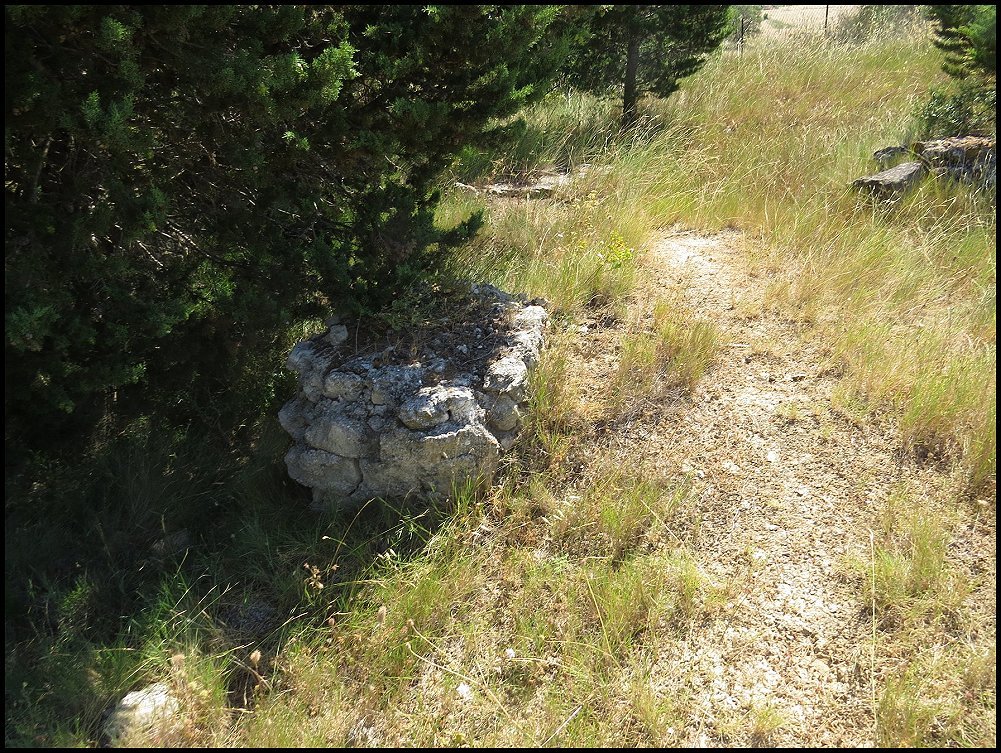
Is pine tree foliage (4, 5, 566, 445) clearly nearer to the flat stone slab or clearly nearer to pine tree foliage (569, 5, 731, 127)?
the flat stone slab

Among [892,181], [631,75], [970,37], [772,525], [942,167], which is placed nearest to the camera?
[772,525]

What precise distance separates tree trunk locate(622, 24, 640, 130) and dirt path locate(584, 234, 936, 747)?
3.51 metres

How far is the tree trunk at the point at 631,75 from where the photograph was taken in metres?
7.35

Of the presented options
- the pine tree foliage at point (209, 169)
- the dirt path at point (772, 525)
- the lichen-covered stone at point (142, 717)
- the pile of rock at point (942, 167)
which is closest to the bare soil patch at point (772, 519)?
the dirt path at point (772, 525)

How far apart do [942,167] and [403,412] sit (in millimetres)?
4445

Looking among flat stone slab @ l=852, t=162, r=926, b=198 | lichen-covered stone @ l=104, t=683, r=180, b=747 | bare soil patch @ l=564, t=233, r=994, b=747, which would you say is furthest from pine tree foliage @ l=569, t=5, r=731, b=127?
lichen-covered stone @ l=104, t=683, r=180, b=747

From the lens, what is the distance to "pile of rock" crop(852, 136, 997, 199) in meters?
5.23

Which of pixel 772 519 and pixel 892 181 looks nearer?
pixel 772 519

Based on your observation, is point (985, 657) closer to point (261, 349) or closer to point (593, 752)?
point (593, 752)

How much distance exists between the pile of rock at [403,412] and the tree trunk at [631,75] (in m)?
4.35

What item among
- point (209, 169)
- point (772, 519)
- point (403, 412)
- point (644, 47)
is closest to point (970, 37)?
point (644, 47)

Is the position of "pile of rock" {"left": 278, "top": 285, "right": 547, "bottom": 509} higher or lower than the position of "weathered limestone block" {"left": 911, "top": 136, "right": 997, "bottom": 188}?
lower

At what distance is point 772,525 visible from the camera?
3195 millimetres

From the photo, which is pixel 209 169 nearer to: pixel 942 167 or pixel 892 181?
pixel 892 181
